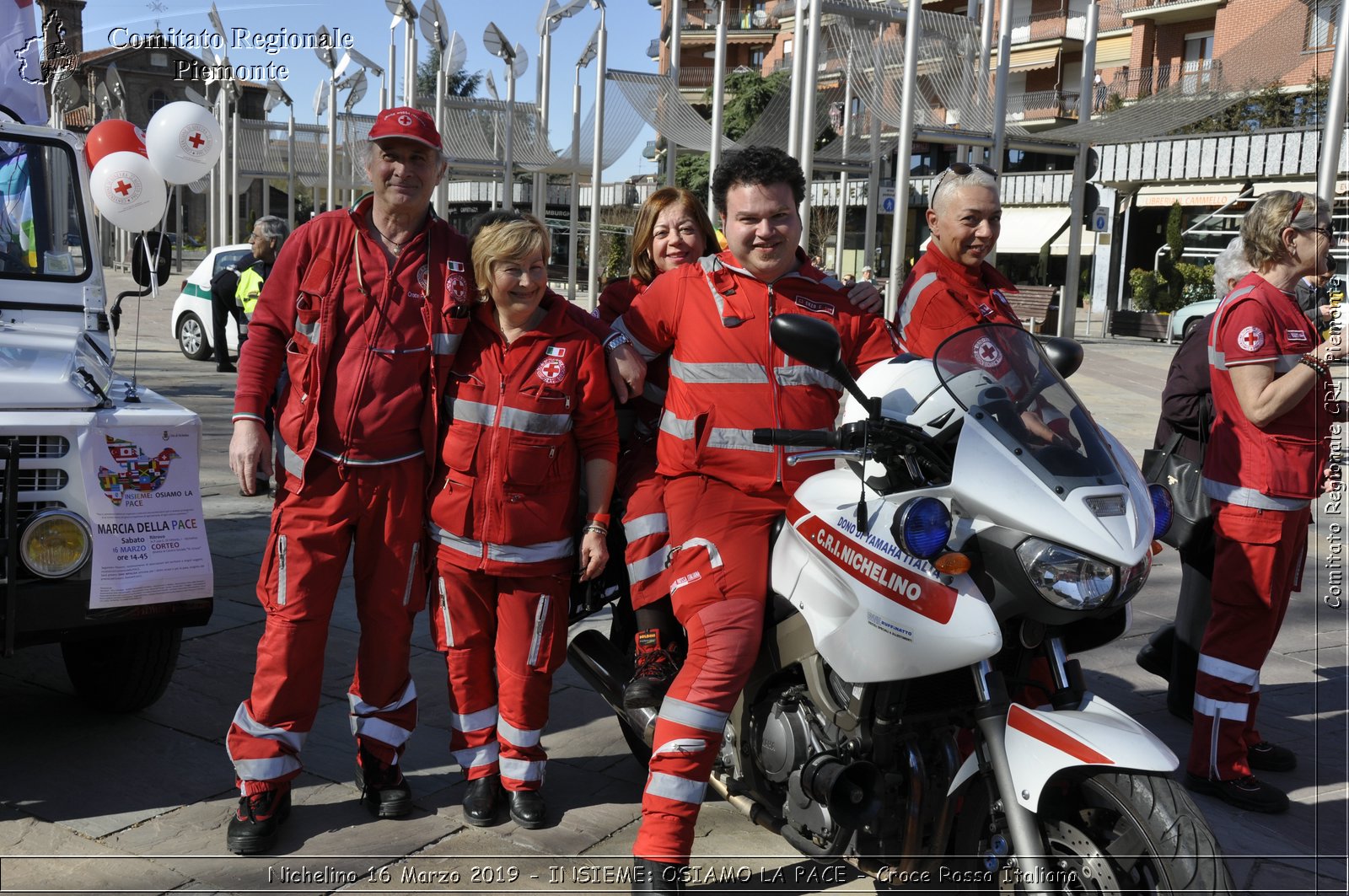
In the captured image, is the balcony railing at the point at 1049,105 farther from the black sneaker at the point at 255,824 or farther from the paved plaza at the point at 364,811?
the black sneaker at the point at 255,824

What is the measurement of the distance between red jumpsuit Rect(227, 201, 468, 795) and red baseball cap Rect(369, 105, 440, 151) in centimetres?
27

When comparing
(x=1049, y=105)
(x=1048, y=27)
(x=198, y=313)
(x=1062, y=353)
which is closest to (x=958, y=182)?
(x=1062, y=353)

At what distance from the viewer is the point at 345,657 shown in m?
5.39

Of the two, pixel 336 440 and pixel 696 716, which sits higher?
pixel 336 440

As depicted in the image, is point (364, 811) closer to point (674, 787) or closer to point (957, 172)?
point (674, 787)

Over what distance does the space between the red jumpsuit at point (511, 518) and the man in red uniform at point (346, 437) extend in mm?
120

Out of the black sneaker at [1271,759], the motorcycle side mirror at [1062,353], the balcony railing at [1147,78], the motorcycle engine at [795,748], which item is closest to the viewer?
the motorcycle engine at [795,748]

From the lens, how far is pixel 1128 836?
2.58 metres

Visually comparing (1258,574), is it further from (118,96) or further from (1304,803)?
(118,96)

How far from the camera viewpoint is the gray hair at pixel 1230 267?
4.84 metres

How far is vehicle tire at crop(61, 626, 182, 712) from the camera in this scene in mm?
4418

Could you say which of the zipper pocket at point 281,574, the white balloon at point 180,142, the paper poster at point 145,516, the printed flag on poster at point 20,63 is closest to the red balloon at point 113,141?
the white balloon at point 180,142

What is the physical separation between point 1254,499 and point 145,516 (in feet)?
12.2

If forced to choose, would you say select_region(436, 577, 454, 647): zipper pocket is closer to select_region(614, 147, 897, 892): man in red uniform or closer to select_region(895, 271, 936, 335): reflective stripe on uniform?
A: select_region(614, 147, 897, 892): man in red uniform
